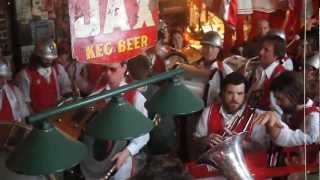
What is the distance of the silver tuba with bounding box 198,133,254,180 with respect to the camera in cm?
310

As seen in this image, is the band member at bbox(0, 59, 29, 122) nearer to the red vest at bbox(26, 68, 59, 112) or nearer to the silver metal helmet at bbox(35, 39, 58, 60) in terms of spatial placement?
the red vest at bbox(26, 68, 59, 112)

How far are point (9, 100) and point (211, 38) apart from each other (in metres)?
1.29

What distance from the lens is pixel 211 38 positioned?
3549 millimetres

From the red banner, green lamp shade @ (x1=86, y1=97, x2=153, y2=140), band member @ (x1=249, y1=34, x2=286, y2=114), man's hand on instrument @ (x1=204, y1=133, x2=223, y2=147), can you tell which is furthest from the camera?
band member @ (x1=249, y1=34, x2=286, y2=114)

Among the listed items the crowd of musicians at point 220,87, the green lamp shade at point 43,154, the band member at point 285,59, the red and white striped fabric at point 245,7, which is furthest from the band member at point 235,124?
the green lamp shade at point 43,154

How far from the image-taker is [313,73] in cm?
369

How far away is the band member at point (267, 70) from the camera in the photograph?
3.58 meters

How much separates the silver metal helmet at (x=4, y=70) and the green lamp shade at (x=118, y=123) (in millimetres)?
1366

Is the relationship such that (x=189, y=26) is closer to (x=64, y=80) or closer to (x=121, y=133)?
(x=64, y=80)

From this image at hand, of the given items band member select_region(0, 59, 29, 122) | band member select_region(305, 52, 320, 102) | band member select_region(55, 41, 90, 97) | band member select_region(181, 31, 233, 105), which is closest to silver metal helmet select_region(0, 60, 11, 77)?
band member select_region(0, 59, 29, 122)

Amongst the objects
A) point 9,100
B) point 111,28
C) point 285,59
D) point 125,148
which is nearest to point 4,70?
point 9,100

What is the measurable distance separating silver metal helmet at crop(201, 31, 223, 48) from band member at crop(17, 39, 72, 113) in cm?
89

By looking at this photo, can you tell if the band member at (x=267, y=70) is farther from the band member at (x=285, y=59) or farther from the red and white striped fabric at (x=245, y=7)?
the red and white striped fabric at (x=245, y=7)

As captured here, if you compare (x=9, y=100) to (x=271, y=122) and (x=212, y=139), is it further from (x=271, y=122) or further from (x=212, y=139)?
(x=271, y=122)
